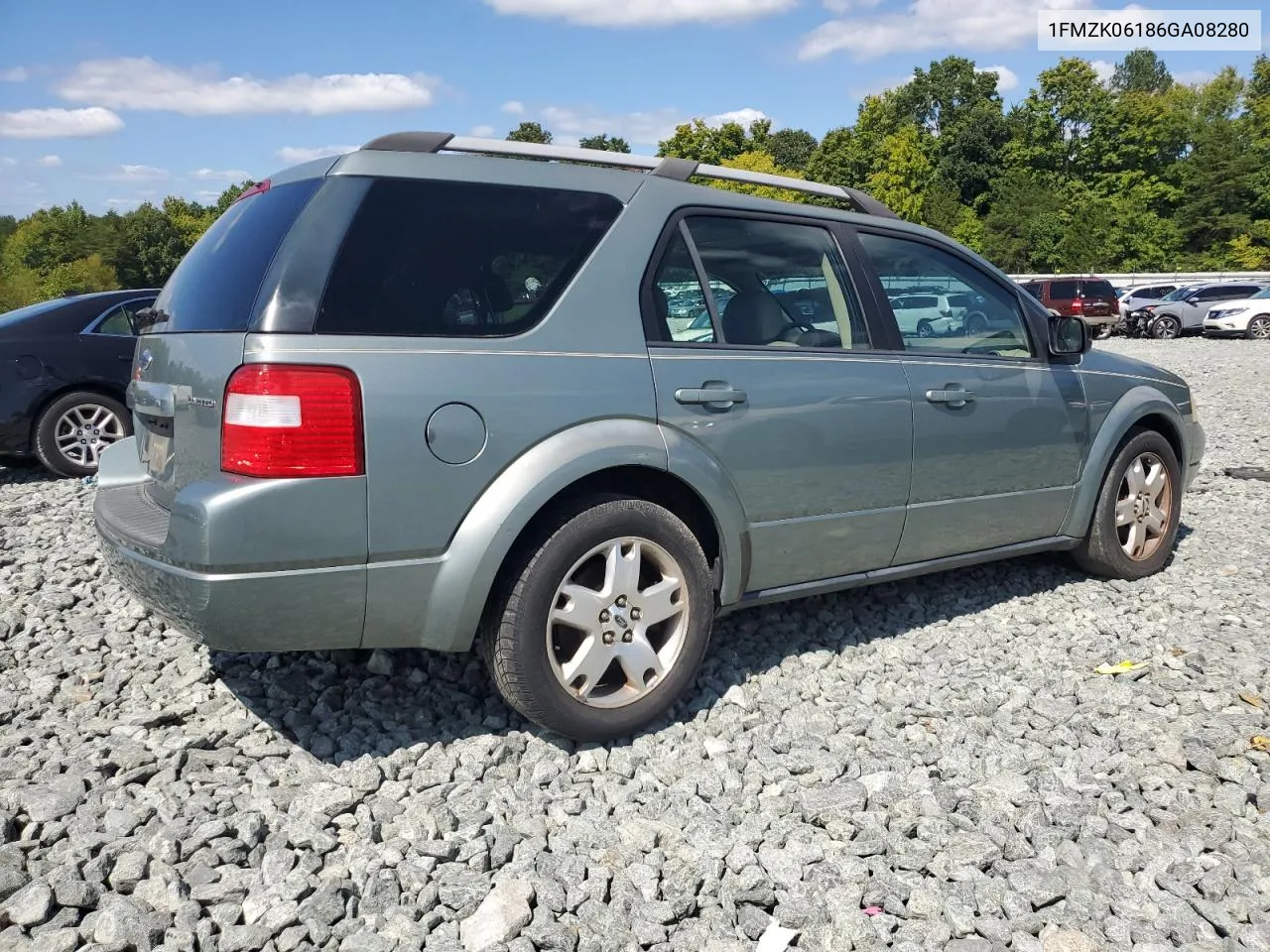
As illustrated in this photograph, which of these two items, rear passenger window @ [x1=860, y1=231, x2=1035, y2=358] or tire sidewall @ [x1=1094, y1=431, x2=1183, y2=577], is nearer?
rear passenger window @ [x1=860, y1=231, x2=1035, y2=358]

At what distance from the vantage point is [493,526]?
9.81 ft

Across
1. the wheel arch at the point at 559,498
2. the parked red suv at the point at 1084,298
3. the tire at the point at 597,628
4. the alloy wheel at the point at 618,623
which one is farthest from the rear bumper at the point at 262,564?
the parked red suv at the point at 1084,298

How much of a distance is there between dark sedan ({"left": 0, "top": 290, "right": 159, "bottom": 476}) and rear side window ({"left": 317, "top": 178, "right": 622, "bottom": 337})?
19.3 feet

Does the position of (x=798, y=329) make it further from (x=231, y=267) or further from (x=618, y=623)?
(x=231, y=267)

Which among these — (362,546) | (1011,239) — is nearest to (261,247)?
(362,546)

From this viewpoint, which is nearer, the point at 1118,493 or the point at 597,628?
the point at 597,628

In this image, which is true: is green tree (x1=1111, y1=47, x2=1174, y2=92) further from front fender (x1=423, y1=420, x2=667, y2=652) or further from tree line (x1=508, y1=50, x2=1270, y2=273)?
front fender (x1=423, y1=420, x2=667, y2=652)

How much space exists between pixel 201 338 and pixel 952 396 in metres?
2.82

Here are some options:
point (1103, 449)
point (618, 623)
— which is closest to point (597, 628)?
point (618, 623)

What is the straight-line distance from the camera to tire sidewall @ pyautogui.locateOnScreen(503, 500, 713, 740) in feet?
10.2

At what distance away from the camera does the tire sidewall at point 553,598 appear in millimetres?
3105

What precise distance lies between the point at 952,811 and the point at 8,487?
762 centimetres

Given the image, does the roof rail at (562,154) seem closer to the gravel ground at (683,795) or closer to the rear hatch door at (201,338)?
the rear hatch door at (201,338)

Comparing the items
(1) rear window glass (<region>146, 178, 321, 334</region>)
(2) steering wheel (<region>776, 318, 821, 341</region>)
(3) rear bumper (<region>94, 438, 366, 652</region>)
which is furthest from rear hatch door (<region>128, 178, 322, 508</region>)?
(2) steering wheel (<region>776, 318, 821, 341</region>)
